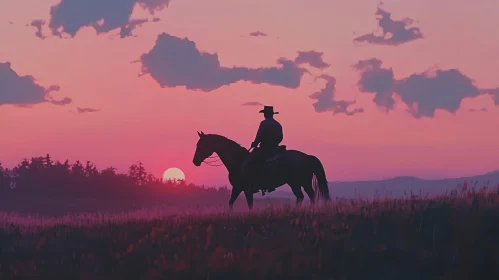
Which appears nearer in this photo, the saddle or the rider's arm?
the rider's arm

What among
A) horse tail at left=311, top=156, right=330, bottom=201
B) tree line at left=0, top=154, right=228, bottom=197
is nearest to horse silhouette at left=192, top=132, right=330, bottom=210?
horse tail at left=311, top=156, right=330, bottom=201

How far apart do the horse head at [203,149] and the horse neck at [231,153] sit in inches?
10.7

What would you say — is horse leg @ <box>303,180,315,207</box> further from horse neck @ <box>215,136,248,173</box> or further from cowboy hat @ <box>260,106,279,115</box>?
cowboy hat @ <box>260,106,279,115</box>

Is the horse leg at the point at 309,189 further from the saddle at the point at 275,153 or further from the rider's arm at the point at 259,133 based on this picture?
the rider's arm at the point at 259,133

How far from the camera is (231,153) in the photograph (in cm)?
2098

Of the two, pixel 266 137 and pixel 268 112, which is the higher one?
pixel 268 112

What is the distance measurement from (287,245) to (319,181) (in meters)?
8.95

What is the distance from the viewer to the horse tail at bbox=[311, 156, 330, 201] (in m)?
20.8

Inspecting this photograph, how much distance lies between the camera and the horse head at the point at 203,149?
2144 centimetres

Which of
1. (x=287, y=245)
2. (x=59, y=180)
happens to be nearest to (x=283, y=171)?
(x=287, y=245)

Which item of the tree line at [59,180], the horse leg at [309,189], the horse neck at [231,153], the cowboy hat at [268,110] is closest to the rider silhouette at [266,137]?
the cowboy hat at [268,110]

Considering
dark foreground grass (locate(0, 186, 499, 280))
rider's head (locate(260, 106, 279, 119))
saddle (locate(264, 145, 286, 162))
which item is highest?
rider's head (locate(260, 106, 279, 119))

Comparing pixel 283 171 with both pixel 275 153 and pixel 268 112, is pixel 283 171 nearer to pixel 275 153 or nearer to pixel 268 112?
pixel 275 153

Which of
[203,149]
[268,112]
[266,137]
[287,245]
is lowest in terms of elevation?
[287,245]
